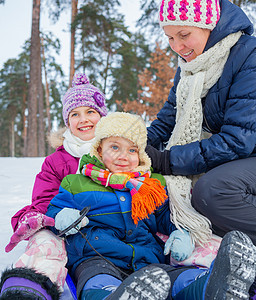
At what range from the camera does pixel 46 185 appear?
82.5 inches

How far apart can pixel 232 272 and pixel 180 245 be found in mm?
618

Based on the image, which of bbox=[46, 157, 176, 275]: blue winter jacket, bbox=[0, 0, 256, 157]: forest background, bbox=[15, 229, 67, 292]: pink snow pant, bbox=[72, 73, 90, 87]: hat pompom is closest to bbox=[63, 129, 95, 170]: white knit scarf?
bbox=[46, 157, 176, 275]: blue winter jacket

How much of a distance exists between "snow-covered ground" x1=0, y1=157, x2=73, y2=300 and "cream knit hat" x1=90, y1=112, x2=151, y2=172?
0.79m

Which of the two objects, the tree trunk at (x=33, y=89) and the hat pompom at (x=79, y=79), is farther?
the tree trunk at (x=33, y=89)

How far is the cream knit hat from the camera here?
1.84 metres

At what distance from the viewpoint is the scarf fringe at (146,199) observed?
1.70m

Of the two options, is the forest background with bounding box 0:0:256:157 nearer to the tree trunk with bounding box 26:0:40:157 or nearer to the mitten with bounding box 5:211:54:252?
the tree trunk with bounding box 26:0:40:157

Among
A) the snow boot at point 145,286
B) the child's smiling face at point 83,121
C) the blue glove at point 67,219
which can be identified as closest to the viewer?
the snow boot at point 145,286

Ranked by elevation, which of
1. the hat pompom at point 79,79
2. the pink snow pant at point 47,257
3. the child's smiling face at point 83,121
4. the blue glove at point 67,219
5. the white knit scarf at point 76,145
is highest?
the hat pompom at point 79,79

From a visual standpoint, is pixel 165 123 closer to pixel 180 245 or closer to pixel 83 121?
pixel 83 121

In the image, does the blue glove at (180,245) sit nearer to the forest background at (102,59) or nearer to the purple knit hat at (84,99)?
the purple knit hat at (84,99)

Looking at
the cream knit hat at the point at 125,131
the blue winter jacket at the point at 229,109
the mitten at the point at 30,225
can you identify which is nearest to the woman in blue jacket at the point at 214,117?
the blue winter jacket at the point at 229,109

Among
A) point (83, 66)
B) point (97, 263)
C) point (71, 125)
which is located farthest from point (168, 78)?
point (97, 263)

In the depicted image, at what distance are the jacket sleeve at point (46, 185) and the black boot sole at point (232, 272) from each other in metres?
1.11
